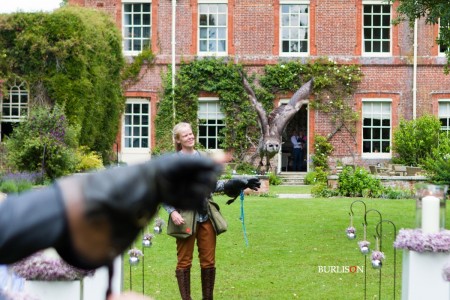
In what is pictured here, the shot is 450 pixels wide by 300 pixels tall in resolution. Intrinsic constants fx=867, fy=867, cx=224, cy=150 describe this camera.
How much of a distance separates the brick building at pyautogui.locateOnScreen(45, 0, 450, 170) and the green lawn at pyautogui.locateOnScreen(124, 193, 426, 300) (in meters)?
11.5

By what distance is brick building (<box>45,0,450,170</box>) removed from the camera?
26.7 m

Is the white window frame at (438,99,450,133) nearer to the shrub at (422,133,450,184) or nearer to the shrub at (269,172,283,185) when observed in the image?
the shrub at (422,133,450,184)

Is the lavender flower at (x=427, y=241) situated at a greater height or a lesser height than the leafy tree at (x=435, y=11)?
lesser

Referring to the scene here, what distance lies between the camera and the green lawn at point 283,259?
28.7 feet

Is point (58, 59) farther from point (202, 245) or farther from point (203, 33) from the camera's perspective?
point (202, 245)

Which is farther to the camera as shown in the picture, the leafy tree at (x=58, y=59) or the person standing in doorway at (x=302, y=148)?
the person standing in doorway at (x=302, y=148)

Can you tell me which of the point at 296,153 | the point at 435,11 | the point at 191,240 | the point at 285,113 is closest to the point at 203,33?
the point at 296,153

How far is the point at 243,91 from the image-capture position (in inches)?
1053

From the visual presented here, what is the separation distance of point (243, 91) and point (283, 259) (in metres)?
16.6

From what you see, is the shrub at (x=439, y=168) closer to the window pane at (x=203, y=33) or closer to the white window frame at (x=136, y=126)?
the window pane at (x=203, y=33)

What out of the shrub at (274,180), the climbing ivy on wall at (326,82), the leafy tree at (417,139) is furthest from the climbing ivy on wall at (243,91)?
the shrub at (274,180)

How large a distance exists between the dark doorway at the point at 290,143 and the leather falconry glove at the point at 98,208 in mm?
26336

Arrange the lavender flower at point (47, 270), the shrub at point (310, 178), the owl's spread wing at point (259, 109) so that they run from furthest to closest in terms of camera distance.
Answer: the shrub at point (310, 178) → the owl's spread wing at point (259, 109) → the lavender flower at point (47, 270)

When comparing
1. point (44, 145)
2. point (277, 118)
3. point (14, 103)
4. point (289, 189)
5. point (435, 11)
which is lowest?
point (289, 189)
